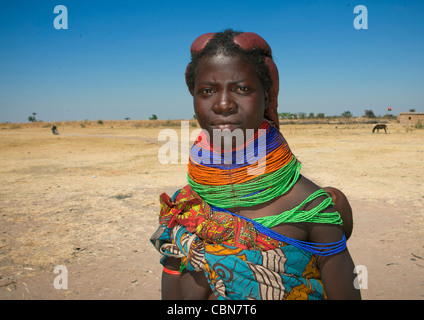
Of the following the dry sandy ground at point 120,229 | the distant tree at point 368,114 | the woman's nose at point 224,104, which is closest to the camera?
the woman's nose at point 224,104

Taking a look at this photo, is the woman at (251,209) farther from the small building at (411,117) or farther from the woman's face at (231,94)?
the small building at (411,117)

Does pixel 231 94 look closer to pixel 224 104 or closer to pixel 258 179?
pixel 224 104

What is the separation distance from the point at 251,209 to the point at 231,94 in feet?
1.72

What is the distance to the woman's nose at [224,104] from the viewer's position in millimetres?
1386

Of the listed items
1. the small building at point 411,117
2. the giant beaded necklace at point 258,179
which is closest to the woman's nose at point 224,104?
the giant beaded necklace at point 258,179

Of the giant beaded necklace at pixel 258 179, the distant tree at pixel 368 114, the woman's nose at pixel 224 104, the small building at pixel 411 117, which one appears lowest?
the giant beaded necklace at pixel 258 179

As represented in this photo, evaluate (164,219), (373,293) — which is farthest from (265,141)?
(373,293)

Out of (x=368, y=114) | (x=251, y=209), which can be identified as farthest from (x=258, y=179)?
(x=368, y=114)

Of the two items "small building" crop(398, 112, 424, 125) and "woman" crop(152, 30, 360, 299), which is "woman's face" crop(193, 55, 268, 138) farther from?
"small building" crop(398, 112, 424, 125)

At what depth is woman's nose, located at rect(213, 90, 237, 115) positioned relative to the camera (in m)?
1.39

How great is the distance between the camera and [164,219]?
167cm

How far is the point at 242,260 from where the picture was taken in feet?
4.60

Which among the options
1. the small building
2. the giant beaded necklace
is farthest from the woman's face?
the small building

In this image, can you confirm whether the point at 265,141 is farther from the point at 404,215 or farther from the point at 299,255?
the point at 404,215
